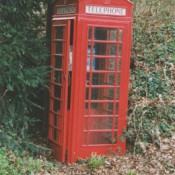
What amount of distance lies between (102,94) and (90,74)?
1.37ft

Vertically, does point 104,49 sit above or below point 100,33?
below

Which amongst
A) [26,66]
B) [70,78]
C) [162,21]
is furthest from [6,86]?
[162,21]

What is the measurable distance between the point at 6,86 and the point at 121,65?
74.6 inches

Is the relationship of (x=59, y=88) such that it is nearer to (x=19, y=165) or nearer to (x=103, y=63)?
(x=103, y=63)

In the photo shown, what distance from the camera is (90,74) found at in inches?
275

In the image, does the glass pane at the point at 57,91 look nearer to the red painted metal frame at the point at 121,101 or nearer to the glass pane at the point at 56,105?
the glass pane at the point at 56,105

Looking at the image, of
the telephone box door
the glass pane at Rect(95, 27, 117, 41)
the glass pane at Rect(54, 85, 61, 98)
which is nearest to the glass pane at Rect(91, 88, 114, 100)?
the telephone box door

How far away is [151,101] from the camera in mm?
7766

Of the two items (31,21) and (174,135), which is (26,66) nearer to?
(31,21)

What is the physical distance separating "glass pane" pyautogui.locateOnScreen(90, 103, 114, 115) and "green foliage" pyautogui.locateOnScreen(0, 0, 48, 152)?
0.93 meters

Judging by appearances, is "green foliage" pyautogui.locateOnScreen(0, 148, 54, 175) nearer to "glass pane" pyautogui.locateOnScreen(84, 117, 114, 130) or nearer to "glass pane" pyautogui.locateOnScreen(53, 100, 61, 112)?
"glass pane" pyautogui.locateOnScreen(84, 117, 114, 130)

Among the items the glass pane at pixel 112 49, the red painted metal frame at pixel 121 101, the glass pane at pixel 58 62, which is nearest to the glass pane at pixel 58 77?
the glass pane at pixel 58 62

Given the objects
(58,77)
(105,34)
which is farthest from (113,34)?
(58,77)

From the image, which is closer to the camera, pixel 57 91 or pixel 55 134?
pixel 57 91
